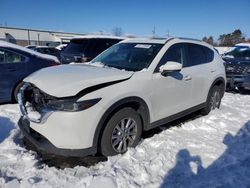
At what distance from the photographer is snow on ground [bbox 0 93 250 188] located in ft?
10.4

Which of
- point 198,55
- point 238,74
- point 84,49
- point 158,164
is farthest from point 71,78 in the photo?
point 238,74

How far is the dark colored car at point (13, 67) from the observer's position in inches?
248

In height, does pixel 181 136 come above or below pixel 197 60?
below

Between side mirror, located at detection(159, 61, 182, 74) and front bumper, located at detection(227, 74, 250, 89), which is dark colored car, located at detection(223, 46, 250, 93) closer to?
front bumper, located at detection(227, 74, 250, 89)

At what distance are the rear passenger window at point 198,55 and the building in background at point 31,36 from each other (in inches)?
1916

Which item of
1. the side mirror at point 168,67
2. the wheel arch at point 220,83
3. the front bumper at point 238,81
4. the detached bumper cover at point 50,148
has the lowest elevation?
the detached bumper cover at point 50,148

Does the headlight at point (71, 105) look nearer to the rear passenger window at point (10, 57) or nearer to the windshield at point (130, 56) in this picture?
the windshield at point (130, 56)

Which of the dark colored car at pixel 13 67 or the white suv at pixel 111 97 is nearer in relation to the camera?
the white suv at pixel 111 97

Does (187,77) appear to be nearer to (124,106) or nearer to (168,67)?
(168,67)

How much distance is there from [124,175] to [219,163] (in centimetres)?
141

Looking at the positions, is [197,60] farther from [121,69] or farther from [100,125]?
[100,125]

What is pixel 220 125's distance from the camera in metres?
5.30

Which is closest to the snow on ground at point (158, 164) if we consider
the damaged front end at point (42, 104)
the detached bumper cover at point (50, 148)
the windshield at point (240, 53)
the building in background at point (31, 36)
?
the detached bumper cover at point (50, 148)

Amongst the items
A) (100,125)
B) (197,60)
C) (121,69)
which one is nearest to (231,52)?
(197,60)
